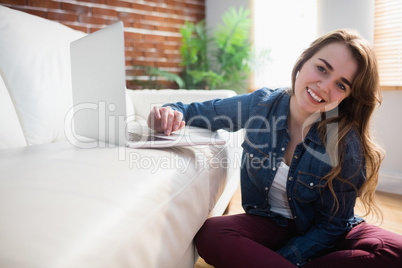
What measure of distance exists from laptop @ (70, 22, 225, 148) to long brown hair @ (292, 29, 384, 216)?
39 centimetres

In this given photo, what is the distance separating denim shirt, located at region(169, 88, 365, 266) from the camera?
3.37 ft

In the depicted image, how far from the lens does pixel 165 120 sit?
3.35 feet

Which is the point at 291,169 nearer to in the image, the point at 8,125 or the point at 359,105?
the point at 359,105

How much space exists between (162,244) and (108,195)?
167 mm

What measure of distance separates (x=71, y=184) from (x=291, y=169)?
72 centimetres

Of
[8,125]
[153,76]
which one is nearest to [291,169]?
[8,125]

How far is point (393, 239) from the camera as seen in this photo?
3.12ft

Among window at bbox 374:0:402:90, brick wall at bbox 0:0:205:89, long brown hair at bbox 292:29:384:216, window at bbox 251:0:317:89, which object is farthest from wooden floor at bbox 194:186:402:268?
brick wall at bbox 0:0:205:89

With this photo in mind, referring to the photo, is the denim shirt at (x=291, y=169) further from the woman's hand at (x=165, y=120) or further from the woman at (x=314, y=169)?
the woman's hand at (x=165, y=120)

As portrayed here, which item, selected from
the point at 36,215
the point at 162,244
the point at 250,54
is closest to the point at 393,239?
the point at 162,244

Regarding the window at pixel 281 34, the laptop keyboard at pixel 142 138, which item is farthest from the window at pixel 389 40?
the laptop keyboard at pixel 142 138

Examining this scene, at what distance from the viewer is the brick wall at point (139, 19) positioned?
2.13 m

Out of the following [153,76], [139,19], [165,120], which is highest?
[139,19]

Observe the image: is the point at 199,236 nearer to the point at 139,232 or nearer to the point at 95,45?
the point at 139,232
